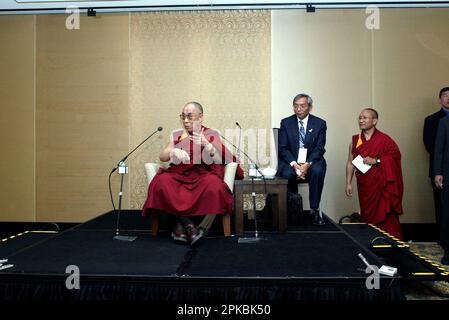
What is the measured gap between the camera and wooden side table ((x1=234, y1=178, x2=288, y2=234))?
9.45ft

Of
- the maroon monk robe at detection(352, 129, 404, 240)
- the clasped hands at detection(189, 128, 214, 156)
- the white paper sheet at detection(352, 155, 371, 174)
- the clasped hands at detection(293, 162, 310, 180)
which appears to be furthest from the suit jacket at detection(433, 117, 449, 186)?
the clasped hands at detection(189, 128, 214, 156)

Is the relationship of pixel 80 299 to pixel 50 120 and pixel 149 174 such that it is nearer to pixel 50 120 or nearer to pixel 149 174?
pixel 149 174

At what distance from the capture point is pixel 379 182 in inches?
136

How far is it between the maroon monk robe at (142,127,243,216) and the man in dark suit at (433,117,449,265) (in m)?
1.63

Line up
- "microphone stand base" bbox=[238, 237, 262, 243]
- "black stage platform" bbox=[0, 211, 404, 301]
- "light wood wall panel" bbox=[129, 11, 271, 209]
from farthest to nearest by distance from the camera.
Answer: "light wood wall panel" bbox=[129, 11, 271, 209]
"microphone stand base" bbox=[238, 237, 262, 243]
"black stage platform" bbox=[0, 211, 404, 301]

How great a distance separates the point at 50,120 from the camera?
434cm

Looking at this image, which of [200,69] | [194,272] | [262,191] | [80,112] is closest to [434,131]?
[262,191]

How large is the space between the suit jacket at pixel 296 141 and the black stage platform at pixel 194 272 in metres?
1.12

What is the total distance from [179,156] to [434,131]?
8.64ft

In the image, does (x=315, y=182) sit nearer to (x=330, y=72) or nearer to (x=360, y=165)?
(x=360, y=165)

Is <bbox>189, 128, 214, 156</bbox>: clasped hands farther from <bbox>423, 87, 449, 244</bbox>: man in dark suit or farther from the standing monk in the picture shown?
<bbox>423, 87, 449, 244</bbox>: man in dark suit

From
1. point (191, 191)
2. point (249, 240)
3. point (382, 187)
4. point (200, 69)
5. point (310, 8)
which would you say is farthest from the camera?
point (200, 69)
